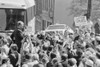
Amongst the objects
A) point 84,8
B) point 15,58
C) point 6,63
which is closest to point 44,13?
point 15,58

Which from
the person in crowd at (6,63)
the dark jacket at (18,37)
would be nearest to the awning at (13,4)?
the dark jacket at (18,37)

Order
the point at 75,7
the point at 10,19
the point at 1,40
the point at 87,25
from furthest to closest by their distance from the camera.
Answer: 1. the point at 75,7
2. the point at 87,25
3. the point at 10,19
4. the point at 1,40

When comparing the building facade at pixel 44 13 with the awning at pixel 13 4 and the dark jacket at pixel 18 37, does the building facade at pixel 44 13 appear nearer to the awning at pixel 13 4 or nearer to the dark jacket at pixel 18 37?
the awning at pixel 13 4

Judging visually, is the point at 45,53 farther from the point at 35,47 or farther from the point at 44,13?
the point at 44,13

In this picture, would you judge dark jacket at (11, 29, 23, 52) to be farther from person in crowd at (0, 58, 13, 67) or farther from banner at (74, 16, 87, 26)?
banner at (74, 16, 87, 26)

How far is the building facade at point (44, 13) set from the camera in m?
19.8

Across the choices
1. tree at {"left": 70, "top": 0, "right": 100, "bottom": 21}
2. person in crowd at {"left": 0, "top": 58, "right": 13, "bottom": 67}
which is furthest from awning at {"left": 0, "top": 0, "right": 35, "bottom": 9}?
tree at {"left": 70, "top": 0, "right": 100, "bottom": 21}

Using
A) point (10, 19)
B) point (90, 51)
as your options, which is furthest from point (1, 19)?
point (90, 51)

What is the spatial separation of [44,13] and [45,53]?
11771 millimetres

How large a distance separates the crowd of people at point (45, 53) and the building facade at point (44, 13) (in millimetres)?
9075

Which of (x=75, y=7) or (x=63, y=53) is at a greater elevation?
(x=63, y=53)

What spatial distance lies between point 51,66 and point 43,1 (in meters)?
15.3

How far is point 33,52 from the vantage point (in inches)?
346

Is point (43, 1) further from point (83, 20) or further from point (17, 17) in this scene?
point (17, 17)
